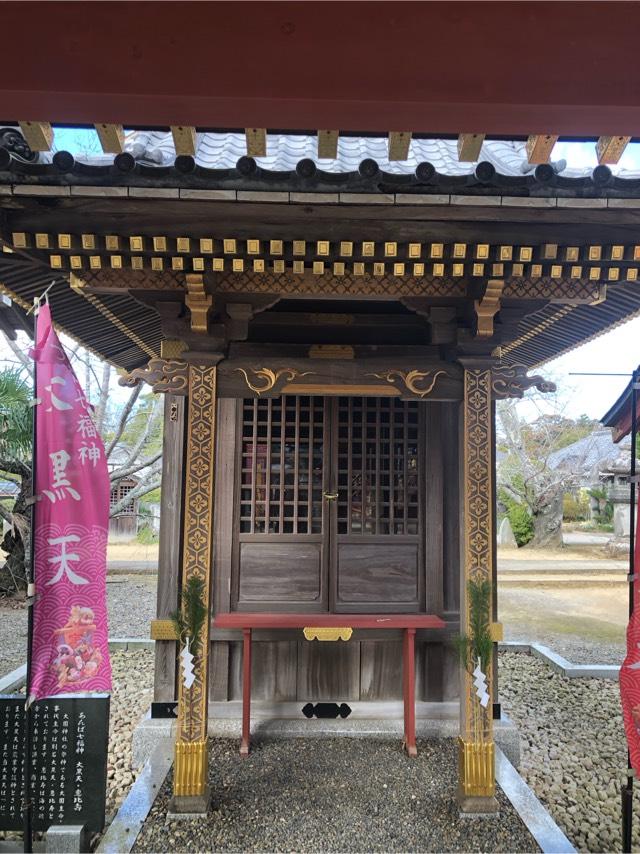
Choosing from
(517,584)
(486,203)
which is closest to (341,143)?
(486,203)

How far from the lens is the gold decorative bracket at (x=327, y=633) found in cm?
470

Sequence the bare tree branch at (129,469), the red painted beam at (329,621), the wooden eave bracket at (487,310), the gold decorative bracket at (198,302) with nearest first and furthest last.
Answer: the gold decorative bracket at (198,302) → the wooden eave bracket at (487,310) → the red painted beam at (329,621) → the bare tree branch at (129,469)

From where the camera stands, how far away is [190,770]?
12.1 feet

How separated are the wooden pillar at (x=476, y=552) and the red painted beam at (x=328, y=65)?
2218 millimetres

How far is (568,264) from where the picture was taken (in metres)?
3.45

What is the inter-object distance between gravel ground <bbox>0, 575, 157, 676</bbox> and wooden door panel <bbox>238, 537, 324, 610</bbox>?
5.33 meters

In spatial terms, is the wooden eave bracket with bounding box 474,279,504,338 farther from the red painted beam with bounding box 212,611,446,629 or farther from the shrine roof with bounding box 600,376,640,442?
the red painted beam with bounding box 212,611,446,629

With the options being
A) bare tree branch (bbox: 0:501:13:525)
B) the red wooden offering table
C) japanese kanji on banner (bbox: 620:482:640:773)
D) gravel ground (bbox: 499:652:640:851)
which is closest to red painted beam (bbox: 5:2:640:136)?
japanese kanji on banner (bbox: 620:482:640:773)

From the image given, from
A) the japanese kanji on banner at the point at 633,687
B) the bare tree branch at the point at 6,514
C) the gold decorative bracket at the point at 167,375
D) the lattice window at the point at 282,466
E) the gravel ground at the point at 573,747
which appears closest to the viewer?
the japanese kanji on banner at the point at 633,687

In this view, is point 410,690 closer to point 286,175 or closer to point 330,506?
point 330,506

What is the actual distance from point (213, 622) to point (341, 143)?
428 cm

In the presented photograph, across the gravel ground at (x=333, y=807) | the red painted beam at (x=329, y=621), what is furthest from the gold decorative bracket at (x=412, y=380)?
the gravel ground at (x=333, y=807)

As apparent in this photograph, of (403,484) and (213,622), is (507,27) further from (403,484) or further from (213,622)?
(213,622)

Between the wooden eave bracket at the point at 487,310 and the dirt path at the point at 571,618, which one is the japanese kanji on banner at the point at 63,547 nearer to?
the wooden eave bracket at the point at 487,310
